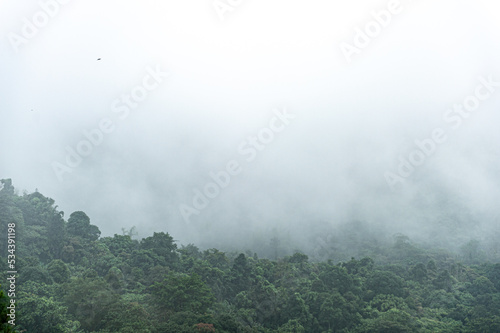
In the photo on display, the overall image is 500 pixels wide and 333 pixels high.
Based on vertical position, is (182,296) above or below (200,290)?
above

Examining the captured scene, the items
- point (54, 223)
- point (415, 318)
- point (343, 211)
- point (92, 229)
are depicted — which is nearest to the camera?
point (415, 318)

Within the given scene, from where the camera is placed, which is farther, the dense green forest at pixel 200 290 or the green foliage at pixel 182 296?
the green foliage at pixel 182 296

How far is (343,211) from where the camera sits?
118500 millimetres

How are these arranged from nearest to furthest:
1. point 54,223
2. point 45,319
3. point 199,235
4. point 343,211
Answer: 1. point 45,319
2. point 54,223
3. point 199,235
4. point 343,211

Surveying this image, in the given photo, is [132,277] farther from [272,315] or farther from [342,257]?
[342,257]

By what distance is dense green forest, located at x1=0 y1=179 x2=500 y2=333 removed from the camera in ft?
105

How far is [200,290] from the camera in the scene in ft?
120

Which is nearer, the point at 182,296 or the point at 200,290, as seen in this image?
the point at 182,296

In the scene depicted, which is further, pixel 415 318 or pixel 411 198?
pixel 411 198

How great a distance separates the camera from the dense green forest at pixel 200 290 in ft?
105

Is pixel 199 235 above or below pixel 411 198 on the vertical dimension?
above

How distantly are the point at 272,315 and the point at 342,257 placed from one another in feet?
143

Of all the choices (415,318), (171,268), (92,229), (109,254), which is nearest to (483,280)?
(415,318)

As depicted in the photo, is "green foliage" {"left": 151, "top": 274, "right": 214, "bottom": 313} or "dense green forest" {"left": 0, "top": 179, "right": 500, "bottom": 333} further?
"green foliage" {"left": 151, "top": 274, "right": 214, "bottom": 313}
